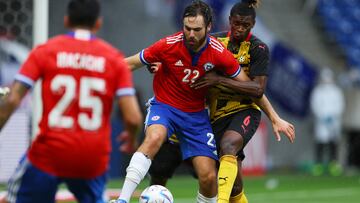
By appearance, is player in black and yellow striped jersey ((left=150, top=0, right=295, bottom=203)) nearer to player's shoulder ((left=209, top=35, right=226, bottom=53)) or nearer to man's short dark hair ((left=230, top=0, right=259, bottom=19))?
man's short dark hair ((left=230, top=0, right=259, bottom=19))

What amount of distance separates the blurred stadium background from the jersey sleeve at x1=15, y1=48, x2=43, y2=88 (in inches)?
266

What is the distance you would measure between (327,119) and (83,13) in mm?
15959

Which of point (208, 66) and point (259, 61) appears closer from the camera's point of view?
point (208, 66)

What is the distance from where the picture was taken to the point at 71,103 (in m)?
6.68

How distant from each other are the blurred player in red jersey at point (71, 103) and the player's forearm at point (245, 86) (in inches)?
103

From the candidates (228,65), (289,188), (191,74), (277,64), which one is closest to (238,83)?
(228,65)

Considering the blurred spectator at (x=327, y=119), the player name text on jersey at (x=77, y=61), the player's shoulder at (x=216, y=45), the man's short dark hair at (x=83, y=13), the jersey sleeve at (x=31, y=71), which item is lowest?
the blurred spectator at (x=327, y=119)

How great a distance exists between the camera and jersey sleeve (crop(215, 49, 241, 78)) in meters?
9.26

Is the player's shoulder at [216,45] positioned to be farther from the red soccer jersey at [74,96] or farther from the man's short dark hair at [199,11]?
the red soccer jersey at [74,96]

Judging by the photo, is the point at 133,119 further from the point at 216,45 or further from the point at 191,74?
the point at 216,45

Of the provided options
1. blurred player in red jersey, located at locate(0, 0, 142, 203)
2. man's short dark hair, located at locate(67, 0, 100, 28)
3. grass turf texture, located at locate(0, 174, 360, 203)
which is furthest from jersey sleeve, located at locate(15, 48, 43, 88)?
grass turf texture, located at locate(0, 174, 360, 203)

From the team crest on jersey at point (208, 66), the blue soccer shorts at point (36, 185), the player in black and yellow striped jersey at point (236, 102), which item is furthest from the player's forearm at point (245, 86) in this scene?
the blue soccer shorts at point (36, 185)

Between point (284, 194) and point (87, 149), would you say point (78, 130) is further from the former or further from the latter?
point (284, 194)

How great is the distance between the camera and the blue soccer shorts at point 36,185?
6.72 meters
